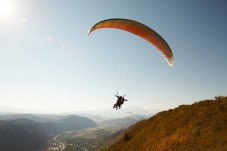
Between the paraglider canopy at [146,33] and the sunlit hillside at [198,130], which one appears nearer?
the sunlit hillside at [198,130]

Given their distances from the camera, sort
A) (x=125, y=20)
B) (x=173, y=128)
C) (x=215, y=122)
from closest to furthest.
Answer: (x=215, y=122) → (x=125, y=20) → (x=173, y=128)

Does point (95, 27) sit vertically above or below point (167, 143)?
above

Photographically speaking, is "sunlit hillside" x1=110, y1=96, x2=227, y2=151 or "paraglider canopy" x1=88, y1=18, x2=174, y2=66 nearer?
"sunlit hillside" x1=110, y1=96, x2=227, y2=151

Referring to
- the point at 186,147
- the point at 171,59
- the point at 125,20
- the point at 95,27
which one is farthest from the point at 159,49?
the point at 186,147

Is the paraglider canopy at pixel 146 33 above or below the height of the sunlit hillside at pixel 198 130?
above

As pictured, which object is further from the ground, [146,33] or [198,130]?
[146,33]

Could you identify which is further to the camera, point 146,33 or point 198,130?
point 146,33

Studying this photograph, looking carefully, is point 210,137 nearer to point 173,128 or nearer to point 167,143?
point 167,143

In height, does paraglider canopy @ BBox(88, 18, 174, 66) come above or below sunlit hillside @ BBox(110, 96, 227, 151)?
above
